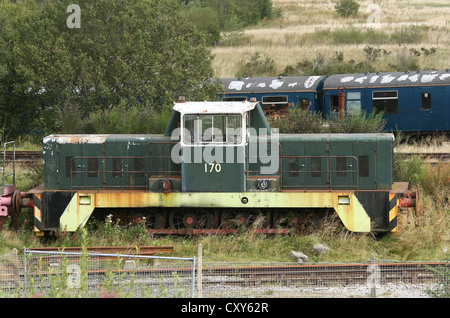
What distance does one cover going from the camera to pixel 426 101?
2709cm

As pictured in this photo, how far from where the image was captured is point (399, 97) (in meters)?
27.4

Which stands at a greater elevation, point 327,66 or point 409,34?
point 409,34

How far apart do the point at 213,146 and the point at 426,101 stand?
16.2m

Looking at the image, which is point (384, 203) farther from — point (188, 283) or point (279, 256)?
point (188, 283)

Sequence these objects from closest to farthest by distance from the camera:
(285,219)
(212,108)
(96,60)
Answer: (212,108) < (285,219) < (96,60)

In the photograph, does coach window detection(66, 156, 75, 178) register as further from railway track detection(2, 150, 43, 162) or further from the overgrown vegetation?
the overgrown vegetation

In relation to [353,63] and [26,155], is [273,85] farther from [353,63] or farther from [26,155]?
[353,63]

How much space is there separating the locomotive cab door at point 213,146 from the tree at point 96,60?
9270 millimetres

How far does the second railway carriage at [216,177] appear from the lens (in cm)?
1339

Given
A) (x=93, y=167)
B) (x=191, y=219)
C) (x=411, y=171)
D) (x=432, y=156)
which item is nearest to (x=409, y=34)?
(x=432, y=156)

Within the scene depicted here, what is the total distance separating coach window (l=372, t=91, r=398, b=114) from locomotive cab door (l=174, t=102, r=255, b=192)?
50.0 ft

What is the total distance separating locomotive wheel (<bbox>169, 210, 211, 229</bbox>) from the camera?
1409 centimetres

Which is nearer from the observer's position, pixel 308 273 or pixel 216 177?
pixel 308 273
